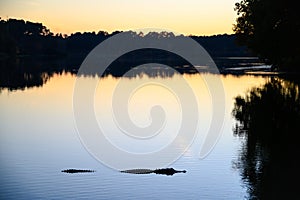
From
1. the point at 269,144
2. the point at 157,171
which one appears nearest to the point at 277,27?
the point at 269,144

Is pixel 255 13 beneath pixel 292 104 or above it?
above

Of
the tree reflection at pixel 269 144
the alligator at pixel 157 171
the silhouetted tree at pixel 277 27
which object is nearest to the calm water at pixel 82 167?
the alligator at pixel 157 171

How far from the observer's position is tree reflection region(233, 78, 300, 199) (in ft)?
74.9

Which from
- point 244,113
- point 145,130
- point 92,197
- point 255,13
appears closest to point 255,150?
point 145,130

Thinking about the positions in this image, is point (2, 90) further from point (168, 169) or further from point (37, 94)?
point (168, 169)

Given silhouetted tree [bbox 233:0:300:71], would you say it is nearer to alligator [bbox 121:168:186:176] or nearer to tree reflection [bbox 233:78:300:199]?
tree reflection [bbox 233:78:300:199]

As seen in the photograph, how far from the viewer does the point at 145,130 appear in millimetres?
37469

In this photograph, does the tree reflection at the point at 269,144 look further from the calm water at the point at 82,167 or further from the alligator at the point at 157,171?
the alligator at the point at 157,171

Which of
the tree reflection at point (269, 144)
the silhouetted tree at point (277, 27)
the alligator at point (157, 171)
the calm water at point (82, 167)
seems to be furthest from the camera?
the silhouetted tree at point (277, 27)

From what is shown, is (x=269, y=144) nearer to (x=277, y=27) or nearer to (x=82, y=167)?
(x=82, y=167)

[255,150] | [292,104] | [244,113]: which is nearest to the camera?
[255,150]

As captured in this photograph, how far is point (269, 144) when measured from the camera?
3225 cm

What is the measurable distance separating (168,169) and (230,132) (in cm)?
1224

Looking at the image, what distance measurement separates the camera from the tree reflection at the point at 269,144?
22.8 metres
